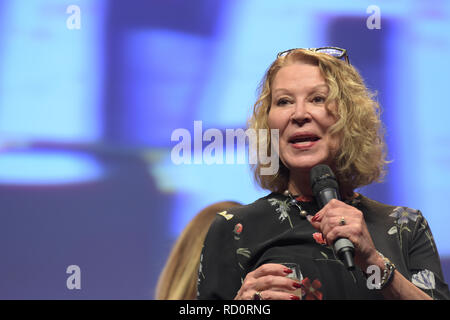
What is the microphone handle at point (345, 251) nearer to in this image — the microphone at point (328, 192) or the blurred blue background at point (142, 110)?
the microphone at point (328, 192)

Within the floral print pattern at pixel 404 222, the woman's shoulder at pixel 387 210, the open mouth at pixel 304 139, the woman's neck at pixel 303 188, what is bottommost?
the floral print pattern at pixel 404 222

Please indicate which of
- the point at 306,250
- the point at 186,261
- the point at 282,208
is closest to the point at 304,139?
the point at 282,208

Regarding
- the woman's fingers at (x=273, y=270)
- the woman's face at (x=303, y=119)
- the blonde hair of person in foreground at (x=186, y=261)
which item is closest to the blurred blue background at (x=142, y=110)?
the blonde hair of person in foreground at (x=186, y=261)

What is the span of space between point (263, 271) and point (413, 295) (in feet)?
1.08

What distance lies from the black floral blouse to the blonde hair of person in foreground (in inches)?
29.3

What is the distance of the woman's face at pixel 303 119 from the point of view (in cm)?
150

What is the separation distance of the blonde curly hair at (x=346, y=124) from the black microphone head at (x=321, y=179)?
0.57 feet

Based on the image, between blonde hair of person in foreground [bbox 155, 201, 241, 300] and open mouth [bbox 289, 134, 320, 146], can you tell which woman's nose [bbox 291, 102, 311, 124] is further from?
blonde hair of person in foreground [bbox 155, 201, 241, 300]

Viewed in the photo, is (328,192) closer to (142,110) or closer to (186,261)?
(186,261)

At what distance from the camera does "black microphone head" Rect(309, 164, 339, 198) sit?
1318 mm

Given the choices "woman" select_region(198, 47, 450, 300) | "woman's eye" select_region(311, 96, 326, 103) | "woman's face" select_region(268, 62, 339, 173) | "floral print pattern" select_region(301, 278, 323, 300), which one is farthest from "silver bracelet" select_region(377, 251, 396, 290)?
"woman's eye" select_region(311, 96, 326, 103)

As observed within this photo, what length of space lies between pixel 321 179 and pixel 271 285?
11.2 inches

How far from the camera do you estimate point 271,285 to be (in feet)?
4.04

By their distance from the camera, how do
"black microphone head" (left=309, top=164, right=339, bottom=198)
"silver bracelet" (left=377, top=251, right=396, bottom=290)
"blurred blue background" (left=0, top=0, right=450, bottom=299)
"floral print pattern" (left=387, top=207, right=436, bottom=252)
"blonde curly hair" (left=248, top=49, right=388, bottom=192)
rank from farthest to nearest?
"blurred blue background" (left=0, top=0, right=450, bottom=299)
"blonde curly hair" (left=248, top=49, right=388, bottom=192)
"floral print pattern" (left=387, top=207, right=436, bottom=252)
"black microphone head" (left=309, top=164, right=339, bottom=198)
"silver bracelet" (left=377, top=251, right=396, bottom=290)
